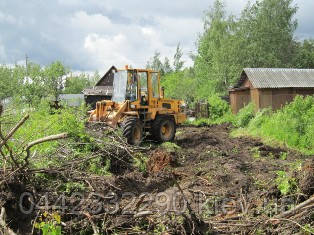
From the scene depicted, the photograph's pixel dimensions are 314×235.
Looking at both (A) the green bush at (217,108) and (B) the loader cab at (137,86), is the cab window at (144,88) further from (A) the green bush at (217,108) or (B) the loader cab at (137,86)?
(A) the green bush at (217,108)

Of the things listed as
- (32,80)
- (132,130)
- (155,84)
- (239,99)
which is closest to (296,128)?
(155,84)

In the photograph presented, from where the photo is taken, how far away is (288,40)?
39.4m

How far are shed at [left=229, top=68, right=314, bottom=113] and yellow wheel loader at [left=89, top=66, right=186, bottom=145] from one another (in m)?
14.0

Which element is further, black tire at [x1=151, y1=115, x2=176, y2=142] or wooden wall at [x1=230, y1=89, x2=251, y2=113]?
wooden wall at [x1=230, y1=89, x2=251, y2=113]

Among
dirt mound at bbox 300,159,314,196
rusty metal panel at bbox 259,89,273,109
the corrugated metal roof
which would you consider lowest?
dirt mound at bbox 300,159,314,196

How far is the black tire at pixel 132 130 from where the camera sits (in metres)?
11.7

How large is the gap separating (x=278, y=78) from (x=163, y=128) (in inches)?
668

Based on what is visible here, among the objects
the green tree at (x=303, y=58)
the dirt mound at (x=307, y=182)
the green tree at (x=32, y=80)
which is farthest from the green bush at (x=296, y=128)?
the green tree at (x=32, y=80)

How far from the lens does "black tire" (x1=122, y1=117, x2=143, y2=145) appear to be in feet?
38.5

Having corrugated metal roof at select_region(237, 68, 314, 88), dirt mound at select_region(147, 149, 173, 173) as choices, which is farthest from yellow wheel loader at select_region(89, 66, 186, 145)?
corrugated metal roof at select_region(237, 68, 314, 88)

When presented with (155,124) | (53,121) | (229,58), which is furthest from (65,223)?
(229,58)

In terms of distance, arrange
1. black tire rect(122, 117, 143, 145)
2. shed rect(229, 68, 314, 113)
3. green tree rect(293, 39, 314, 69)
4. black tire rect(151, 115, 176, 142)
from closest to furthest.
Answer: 1. black tire rect(122, 117, 143, 145)
2. black tire rect(151, 115, 176, 142)
3. shed rect(229, 68, 314, 113)
4. green tree rect(293, 39, 314, 69)

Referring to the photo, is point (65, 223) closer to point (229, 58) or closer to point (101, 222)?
point (101, 222)

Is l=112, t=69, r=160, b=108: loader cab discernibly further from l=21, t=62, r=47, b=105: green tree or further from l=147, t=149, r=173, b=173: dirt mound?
l=21, t=62, r=47, b=105: green tree
